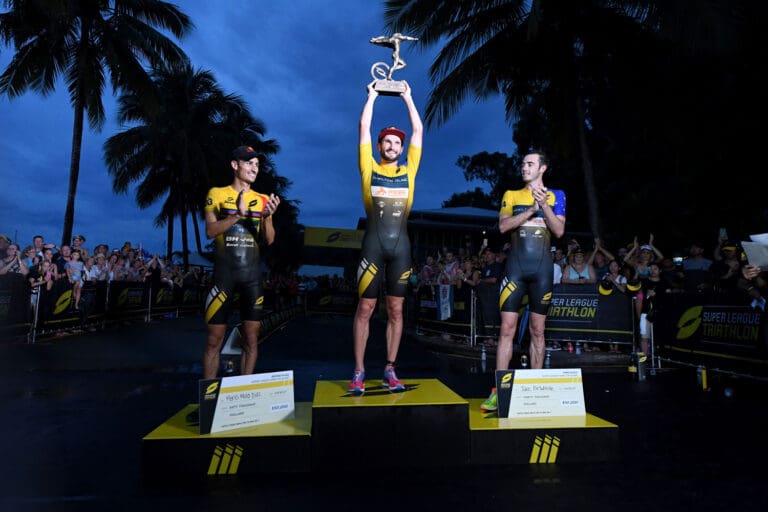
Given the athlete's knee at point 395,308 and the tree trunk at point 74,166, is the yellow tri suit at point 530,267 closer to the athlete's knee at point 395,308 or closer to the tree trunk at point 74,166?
the athlete's knee at point 395,308

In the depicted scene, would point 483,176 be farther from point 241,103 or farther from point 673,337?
point 673,337

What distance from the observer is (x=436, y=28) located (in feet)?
45.0

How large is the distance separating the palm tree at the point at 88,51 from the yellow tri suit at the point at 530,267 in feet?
51.5

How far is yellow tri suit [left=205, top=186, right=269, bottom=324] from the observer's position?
4.23 metres

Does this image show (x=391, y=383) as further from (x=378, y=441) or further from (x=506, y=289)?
(x=506, y=289)

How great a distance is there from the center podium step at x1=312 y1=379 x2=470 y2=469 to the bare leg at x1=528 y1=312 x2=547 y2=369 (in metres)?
1.24

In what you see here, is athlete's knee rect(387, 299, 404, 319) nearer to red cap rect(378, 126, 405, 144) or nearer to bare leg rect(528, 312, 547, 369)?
bare leg rect(528, 312, 547, 369)

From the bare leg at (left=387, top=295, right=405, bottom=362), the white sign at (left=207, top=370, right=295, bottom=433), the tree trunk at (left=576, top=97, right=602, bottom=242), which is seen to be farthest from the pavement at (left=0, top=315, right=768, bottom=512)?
the tree trunk at (left=576, top=97, right=602, bottom=242)

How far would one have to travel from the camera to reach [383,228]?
4.17 metres

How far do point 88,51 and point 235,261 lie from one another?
16240 mm

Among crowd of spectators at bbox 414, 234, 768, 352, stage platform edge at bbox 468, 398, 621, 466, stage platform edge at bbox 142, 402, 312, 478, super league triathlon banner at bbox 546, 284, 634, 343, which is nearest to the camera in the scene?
stage platform edge at bbox 142, 402, 312, 478

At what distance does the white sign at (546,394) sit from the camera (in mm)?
3914

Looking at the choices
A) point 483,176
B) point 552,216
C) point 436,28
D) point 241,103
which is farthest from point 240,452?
point 483,176

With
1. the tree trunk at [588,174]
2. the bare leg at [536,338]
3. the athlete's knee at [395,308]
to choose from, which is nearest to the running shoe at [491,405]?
the bare leg at [536,338]
